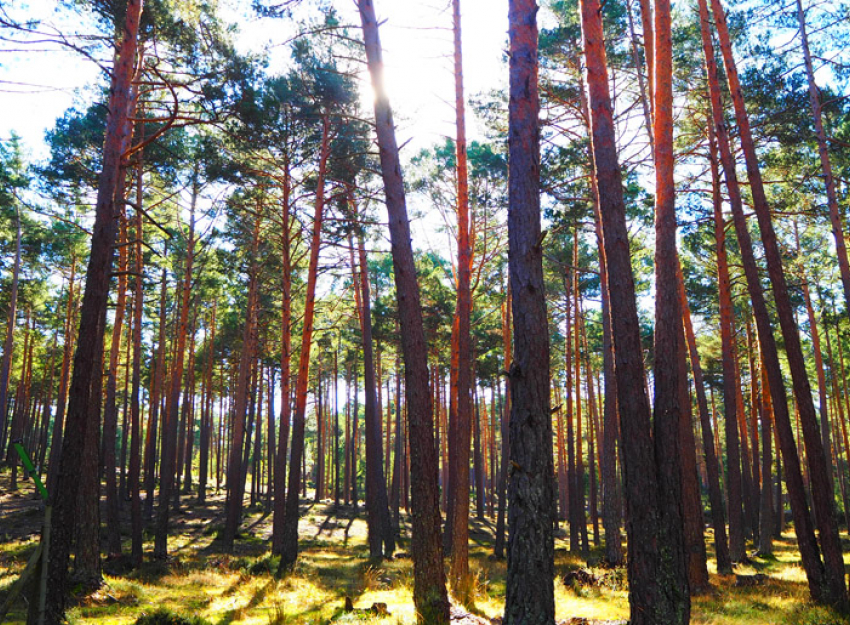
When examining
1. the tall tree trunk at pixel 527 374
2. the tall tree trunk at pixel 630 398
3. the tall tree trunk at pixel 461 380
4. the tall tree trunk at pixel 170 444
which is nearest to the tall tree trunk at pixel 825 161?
the tall tree trunk at pixel 630 398

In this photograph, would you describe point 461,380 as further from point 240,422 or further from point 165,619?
point 240,422

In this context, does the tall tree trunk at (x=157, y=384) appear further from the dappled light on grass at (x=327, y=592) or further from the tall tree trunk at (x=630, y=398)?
the tall tree trunk at (x=630, y=398)

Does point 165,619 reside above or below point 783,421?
below

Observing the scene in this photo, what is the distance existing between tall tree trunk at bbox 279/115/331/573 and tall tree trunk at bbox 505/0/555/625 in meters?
9.03

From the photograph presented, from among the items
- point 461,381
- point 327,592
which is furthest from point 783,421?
point 327,592

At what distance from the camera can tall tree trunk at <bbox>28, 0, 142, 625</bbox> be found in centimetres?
616

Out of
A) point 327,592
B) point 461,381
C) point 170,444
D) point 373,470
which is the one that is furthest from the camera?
point 373,470

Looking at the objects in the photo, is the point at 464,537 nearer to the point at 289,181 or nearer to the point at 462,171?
the point at 462,171

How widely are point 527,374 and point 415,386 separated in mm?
1968

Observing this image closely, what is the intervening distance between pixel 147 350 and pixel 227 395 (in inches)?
323

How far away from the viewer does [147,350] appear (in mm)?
31250

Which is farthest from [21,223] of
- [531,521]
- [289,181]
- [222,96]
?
[531,521]

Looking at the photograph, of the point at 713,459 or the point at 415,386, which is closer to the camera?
the point at 415,386

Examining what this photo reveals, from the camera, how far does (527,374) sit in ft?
17.9
